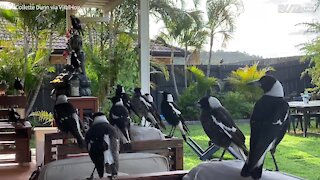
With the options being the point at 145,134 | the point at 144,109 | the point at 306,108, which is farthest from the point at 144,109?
the point at 306,108

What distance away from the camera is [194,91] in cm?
256

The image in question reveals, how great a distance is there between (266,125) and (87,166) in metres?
0.70

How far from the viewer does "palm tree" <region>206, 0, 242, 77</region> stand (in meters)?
2.46

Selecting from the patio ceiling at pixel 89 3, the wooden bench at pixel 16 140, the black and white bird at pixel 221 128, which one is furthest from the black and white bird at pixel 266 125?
the wooden bench at pixel 16 140

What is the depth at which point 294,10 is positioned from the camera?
2059mm

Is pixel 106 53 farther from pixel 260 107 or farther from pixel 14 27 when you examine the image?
pixel 260 107

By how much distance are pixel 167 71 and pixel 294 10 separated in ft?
4.40

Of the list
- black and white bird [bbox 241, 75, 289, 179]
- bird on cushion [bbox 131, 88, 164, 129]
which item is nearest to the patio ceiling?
bird on cushion [bbox 131, 88, 164, 129]

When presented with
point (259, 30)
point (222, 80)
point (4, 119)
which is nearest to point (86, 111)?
point (222, 80)

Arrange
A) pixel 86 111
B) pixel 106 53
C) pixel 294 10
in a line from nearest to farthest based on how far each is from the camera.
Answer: pixel 294 10 → pixel 86 111 → pixel 106 53

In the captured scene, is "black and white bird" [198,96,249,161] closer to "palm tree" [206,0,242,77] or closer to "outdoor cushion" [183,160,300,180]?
"outdoor cushion" [183,160,300,180]

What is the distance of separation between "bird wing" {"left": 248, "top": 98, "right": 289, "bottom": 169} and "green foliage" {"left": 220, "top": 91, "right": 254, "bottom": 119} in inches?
26.8

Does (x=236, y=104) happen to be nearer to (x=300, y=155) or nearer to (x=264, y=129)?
(x=300, y=155)

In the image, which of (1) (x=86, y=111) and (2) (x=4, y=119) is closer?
(1) (x=86, y=111)
